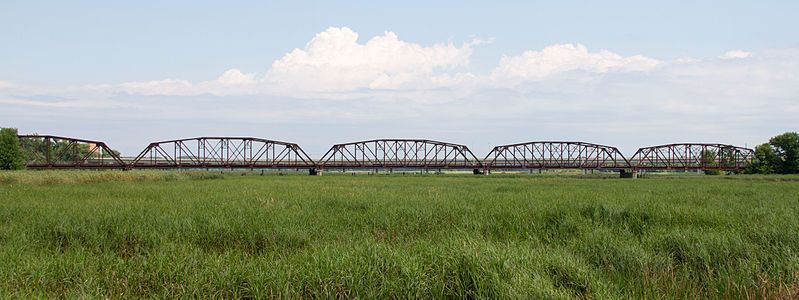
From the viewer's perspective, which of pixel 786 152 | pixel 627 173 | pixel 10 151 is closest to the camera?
pixel 10 151

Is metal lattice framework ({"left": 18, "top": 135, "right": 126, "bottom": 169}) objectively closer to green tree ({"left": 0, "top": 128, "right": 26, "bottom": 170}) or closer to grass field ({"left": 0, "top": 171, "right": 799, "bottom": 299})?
green tree ({"left": 0, "top": 128, "right": 26, "bottom": 170})

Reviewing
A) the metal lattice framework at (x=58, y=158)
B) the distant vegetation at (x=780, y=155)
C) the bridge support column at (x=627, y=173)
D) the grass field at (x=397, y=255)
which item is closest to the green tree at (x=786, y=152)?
the distant vegetation at (x=780, y=155)

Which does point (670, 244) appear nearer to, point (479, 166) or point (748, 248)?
point (748, 248)

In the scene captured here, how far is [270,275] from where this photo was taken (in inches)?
269

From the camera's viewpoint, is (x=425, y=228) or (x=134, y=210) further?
(x=134, y=210)

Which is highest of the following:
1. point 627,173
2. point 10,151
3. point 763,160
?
point 10,151

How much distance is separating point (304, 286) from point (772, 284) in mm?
5447

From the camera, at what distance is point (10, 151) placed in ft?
227

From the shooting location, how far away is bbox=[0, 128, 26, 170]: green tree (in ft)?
224

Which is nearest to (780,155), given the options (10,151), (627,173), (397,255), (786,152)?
(786,152)

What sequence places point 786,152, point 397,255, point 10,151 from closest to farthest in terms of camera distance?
point 397,255, point 10,151, point 786,152

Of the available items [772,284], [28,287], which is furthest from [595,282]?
[28,287]

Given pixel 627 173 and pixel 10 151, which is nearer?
pixel 10 151

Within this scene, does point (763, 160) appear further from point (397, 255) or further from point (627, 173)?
point (397, 255)
